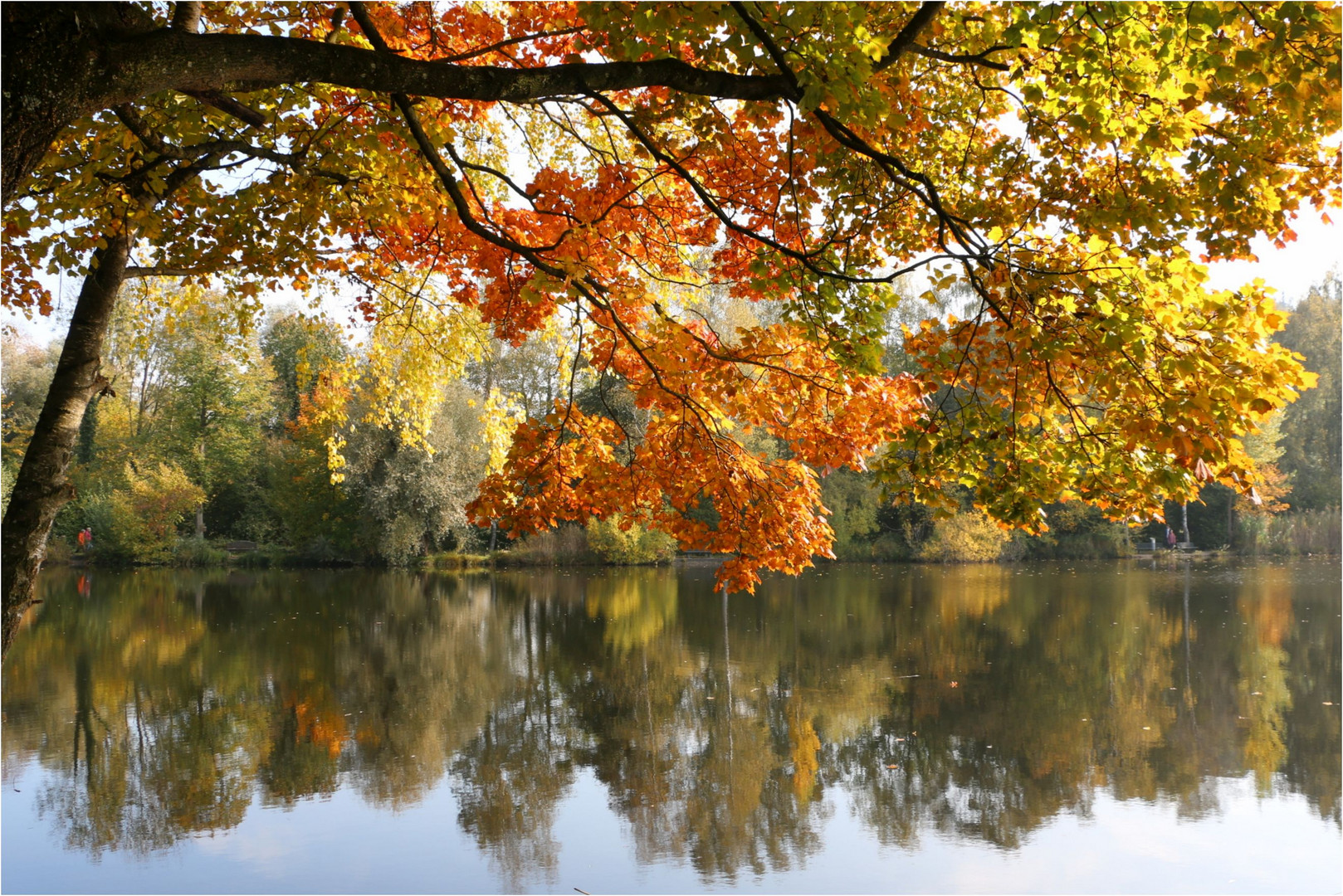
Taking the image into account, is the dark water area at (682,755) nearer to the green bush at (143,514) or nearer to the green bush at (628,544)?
the green bush at (628,544)

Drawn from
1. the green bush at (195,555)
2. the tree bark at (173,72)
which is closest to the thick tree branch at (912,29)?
the tree bark at (173,72)

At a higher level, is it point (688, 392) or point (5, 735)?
point (688, 392)

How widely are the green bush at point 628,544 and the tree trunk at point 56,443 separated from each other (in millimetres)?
22018

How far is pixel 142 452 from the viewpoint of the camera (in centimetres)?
3094

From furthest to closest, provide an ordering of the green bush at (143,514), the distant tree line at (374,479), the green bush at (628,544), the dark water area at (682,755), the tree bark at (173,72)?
the green bush at (143,514) < the green bush at (628,544) < the distant tree line at (374,479) < the dark water area at (682,755) < the tree bark at (173,72)

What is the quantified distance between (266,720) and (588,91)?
8.49m

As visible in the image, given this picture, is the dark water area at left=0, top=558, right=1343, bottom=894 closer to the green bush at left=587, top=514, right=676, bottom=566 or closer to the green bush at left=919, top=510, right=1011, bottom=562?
the green bush at left=587, top=514, right=676, bottom=566

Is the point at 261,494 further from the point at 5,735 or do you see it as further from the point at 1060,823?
the point at 1060,823

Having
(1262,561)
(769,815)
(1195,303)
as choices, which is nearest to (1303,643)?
(769,815)

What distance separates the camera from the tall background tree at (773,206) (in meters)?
3.30

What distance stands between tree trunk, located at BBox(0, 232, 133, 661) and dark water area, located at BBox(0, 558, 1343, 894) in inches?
112

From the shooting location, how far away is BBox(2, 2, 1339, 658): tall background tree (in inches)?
130

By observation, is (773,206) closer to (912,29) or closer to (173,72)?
(912,29)

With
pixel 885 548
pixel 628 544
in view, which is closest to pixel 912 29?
pixel 628 544
